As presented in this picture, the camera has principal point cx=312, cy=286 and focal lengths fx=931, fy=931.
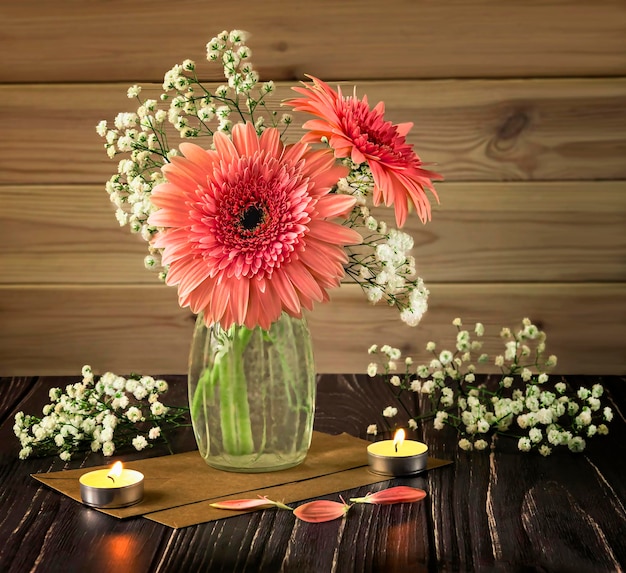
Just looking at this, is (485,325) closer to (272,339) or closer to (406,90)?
(406,90)

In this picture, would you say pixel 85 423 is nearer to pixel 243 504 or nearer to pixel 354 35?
pixel 243 504

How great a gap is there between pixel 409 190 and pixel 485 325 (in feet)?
2.68

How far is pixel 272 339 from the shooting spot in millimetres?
959

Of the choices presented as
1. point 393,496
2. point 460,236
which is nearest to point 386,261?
point 393,496

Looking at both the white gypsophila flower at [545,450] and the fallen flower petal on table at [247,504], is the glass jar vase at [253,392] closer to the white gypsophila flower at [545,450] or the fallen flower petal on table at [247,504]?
the fallen flower petal on table at [247,504]

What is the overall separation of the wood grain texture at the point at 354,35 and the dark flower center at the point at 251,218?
31.8 inches

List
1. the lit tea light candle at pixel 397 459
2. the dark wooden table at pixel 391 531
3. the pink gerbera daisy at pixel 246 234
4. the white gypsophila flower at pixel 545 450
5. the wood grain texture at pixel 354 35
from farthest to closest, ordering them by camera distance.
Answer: the wood grain texture at pixel 354 35 < the white gypsophila flower at pixel 545 450 < the lit tea light candle at pixel 397 459 < the pink gerbera daisy at pixel 246 234 < the dark wooden table at pixel 391 531

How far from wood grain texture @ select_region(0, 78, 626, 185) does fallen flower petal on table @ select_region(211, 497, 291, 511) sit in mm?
887

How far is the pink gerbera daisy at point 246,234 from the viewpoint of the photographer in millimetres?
875

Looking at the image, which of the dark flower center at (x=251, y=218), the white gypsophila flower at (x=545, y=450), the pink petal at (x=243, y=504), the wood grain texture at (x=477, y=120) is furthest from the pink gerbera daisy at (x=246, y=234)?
the wood grain texture at (x=477, y=120)

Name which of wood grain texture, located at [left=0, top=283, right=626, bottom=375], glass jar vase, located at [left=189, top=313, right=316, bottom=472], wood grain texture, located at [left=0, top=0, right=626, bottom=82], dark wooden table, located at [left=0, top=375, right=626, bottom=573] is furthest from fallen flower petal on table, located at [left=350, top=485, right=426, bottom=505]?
wood grain texture, located at [left=0, top=0, right=626, bottom=82]

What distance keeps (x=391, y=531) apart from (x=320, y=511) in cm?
7

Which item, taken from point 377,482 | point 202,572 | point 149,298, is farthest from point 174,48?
point 202,572

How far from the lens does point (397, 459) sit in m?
0.98
